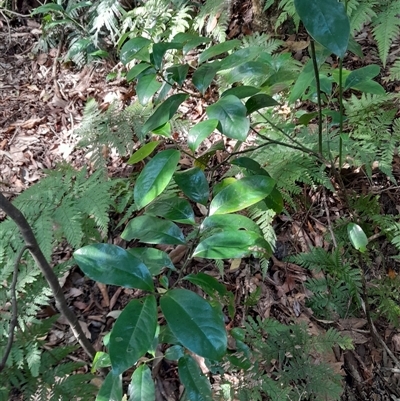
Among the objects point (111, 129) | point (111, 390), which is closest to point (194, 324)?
point (111, 390)

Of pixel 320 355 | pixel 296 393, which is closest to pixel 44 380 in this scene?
pixel 296 393

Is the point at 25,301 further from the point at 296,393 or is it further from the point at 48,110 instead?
the point at 48,110

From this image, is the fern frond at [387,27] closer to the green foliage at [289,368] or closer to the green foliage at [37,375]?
the green foliage at [289,368]

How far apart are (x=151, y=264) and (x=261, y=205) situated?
77cm

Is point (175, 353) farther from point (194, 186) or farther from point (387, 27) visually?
point (387, 27)

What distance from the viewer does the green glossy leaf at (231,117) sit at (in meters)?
1.05

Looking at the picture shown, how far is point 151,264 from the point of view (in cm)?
98

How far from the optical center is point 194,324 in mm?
791

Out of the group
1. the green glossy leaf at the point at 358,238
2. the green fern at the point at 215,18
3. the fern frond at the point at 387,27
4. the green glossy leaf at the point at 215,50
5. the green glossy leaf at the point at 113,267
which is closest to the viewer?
the green glossy leaf at the point at 113,267

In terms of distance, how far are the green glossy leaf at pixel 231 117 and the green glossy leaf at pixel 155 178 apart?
15 cm

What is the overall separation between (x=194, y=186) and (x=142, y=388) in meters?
0.52

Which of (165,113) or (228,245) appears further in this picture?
(165,113)

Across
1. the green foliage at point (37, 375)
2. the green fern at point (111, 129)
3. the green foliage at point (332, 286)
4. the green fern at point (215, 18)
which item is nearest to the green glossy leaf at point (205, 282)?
the green foliage at point (37, 375)

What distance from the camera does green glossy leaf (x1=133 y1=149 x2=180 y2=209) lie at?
1.06 metres
